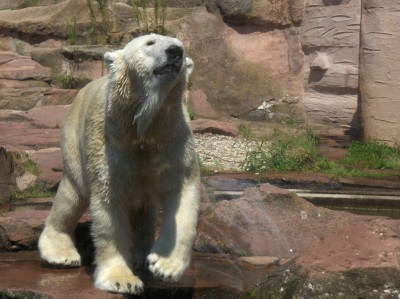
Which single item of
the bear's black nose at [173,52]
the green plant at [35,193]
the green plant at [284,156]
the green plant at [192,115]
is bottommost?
Answer: the green plant at [192,115]

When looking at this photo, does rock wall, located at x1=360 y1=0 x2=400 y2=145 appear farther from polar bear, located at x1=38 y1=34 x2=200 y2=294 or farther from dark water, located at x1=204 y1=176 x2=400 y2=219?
polar bear, located at x1=38 y1=34 x2=200 y2=294

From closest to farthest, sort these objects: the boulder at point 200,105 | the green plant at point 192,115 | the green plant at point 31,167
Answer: the green plant at point 31,167
the green plant at point 192,115
the boulder at point 200,105

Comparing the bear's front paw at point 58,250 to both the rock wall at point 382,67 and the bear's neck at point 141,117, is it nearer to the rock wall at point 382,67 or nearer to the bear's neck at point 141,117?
the bear's neck at point 141,117

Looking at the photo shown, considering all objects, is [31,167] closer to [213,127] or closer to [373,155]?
[213,127]

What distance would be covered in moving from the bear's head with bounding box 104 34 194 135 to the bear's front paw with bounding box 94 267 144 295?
708 mm

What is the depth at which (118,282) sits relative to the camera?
4.27 meters

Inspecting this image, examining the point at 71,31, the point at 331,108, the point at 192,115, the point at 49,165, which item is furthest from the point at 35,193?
the point at 71,31

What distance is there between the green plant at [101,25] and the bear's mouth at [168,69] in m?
9.75

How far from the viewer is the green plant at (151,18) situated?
508 inches

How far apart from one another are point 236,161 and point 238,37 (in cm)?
366

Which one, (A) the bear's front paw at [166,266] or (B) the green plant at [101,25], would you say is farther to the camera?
(B) the green plant at [101,25]

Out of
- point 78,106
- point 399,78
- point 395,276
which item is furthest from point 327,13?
point 395,276

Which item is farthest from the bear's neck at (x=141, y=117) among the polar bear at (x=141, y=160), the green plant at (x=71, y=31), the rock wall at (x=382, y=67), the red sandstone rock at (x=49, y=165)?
the green plant at (x=71, y=31)

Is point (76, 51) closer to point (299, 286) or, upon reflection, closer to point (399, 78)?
point (399, 78)
